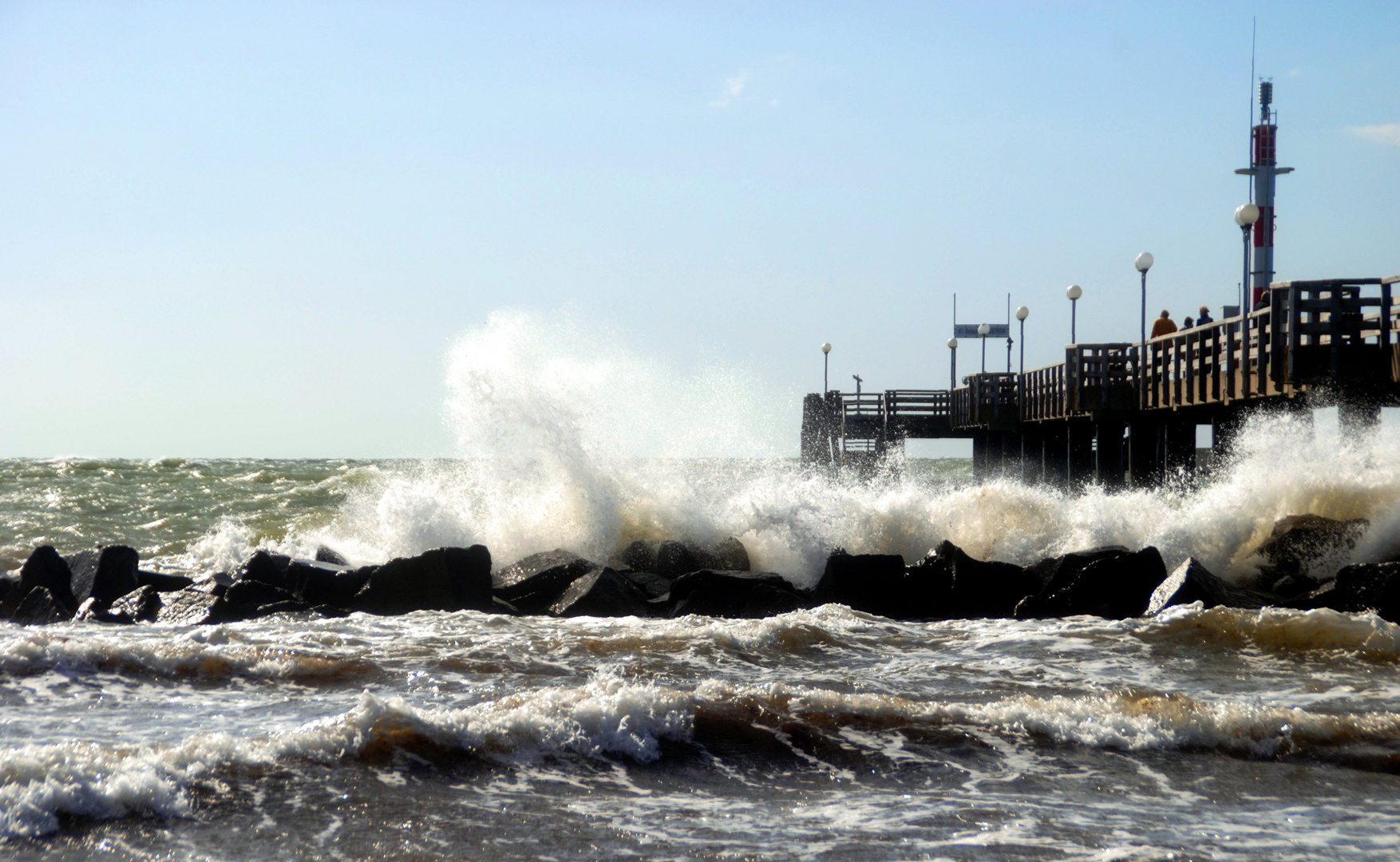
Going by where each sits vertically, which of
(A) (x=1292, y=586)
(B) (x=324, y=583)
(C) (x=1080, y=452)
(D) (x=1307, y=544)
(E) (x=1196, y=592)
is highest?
(C) (x=1080, y=452)

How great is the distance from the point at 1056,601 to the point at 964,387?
2293cm

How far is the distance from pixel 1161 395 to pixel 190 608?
49.1 ft

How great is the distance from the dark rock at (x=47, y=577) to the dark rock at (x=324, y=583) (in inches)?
87.0

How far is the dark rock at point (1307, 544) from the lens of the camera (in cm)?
1238

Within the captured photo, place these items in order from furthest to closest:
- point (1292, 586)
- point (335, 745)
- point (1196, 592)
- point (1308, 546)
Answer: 1. point (1308, 546)
2. point (1292, 586)
3. point (1196, 592)
4. point (335, 745)

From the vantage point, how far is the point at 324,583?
11070 mm

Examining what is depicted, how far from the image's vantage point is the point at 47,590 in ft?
35.6

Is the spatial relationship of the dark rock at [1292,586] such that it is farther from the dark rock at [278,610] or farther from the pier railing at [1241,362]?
the dark rock at [278,610]

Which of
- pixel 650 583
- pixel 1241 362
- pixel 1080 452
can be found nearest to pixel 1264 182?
pixel 1080 452

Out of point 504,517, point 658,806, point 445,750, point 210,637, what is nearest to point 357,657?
point 210,637

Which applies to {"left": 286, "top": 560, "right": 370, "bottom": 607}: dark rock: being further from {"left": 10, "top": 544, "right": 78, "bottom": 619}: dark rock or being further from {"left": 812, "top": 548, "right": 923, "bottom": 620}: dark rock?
{"left": 812, "top": 548, "right": 923, "bottom": 620}: dark rock

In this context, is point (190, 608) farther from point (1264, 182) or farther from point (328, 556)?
point (1264, 182)

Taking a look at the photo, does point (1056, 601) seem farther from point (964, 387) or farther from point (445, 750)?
point (964, 387)

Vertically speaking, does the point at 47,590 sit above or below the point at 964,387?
below
